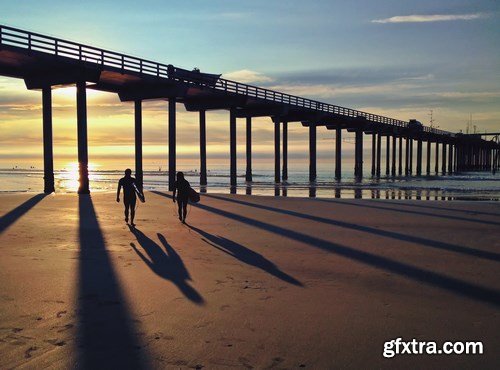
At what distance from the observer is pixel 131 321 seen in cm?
448

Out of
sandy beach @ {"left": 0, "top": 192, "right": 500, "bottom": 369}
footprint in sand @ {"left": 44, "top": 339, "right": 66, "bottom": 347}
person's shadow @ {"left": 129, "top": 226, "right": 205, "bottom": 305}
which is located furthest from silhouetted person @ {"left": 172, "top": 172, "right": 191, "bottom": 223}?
footprint in sand @ {"left": 44, "top": 339, "right": 66, "bottom": 347}

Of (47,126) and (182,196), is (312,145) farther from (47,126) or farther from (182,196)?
(182,196)

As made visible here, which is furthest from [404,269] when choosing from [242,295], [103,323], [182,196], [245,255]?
[182,196]

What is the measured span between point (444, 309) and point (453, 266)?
235 centimetres

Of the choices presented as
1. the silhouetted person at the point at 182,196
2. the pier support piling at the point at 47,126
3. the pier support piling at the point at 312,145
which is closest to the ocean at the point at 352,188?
the pier support piling at the point at 312,145

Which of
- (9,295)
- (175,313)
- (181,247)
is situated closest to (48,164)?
(181,247)

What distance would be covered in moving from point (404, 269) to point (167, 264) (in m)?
3.54

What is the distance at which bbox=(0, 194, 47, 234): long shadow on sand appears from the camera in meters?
11.2

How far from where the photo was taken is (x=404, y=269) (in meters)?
6.78

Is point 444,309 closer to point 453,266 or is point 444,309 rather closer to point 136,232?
point 453,266

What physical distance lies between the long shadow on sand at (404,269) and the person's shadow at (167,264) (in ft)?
8.95

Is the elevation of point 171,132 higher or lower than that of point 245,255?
higher

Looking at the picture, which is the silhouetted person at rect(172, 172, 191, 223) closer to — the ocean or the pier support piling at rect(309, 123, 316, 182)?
the ocean

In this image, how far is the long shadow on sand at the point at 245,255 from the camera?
6.39 metres
